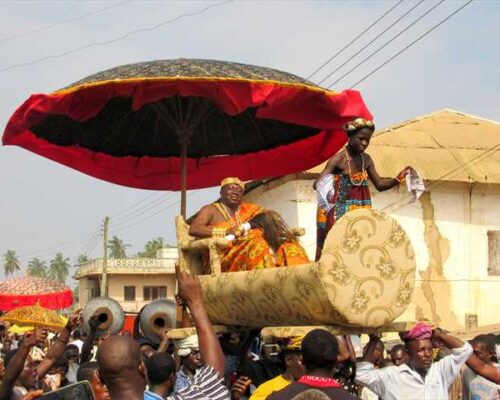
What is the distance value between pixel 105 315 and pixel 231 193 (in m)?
2.60

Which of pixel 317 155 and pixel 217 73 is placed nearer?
pixel 217 73

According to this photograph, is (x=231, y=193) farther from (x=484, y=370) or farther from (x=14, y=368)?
(x=14, y=368)

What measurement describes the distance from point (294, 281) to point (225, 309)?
1.03m

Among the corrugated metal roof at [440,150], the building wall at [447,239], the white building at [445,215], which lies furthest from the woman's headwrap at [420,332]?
the building wall at [447,239]

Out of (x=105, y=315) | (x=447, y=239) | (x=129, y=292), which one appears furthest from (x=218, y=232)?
(x=129, y=292)

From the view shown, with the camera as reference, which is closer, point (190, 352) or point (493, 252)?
point (190, 352)

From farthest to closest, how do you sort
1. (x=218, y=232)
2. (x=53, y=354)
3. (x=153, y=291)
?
(x=153, y=291), (x=218, y=232), (x=53, y=354)

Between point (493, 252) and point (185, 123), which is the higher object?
point (185, 123)

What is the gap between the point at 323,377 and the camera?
4.48 meters

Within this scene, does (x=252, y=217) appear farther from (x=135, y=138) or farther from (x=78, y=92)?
(x=135, y=138)

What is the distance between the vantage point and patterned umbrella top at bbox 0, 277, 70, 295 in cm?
1803

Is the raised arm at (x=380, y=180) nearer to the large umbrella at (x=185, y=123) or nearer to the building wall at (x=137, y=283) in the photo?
the large umbrella at (x=185, y=123)

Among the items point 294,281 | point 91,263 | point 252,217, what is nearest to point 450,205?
point 252,217

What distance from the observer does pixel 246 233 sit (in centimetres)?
680
